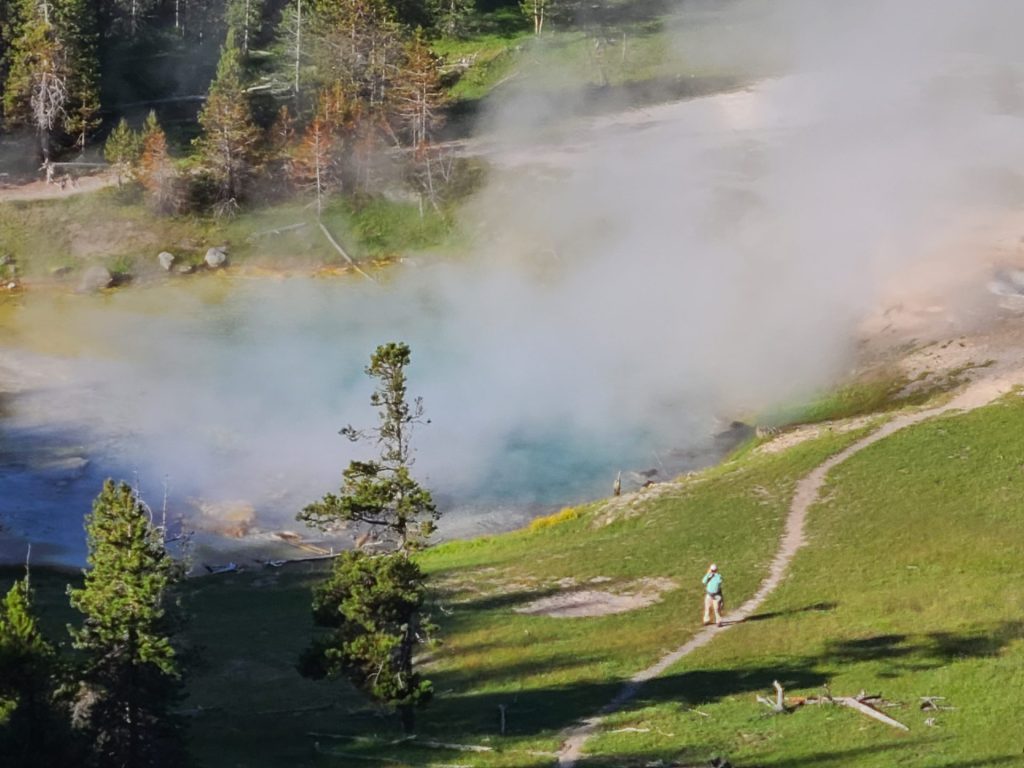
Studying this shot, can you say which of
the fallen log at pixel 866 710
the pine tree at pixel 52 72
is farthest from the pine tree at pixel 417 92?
the fallen log at pixel 866 710

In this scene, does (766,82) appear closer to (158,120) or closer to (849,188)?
(849,188)

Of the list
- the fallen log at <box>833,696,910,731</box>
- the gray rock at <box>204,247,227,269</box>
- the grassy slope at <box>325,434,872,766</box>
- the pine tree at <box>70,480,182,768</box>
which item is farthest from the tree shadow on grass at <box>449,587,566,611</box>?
the gray rock at <box>204,247,227,269</box>

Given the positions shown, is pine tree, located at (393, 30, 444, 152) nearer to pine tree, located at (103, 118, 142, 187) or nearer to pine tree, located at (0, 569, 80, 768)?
pine tree, located at (103, 118, 142, 187)

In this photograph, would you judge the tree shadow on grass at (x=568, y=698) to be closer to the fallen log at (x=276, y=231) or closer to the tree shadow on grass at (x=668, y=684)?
the tree shadow on grass at (x=668, y=684)

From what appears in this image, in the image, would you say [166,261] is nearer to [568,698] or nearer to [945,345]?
[945,345]

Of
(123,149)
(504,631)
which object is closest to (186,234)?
(123,149)

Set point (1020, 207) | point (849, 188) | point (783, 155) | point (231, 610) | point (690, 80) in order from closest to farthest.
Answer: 1. point (231, 610)
2. point (1020, 207)
3. point (849, 188)
4. point (783, 155)
5. point (690, 80)

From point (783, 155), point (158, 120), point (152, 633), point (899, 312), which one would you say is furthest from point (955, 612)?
point (158, 120)
